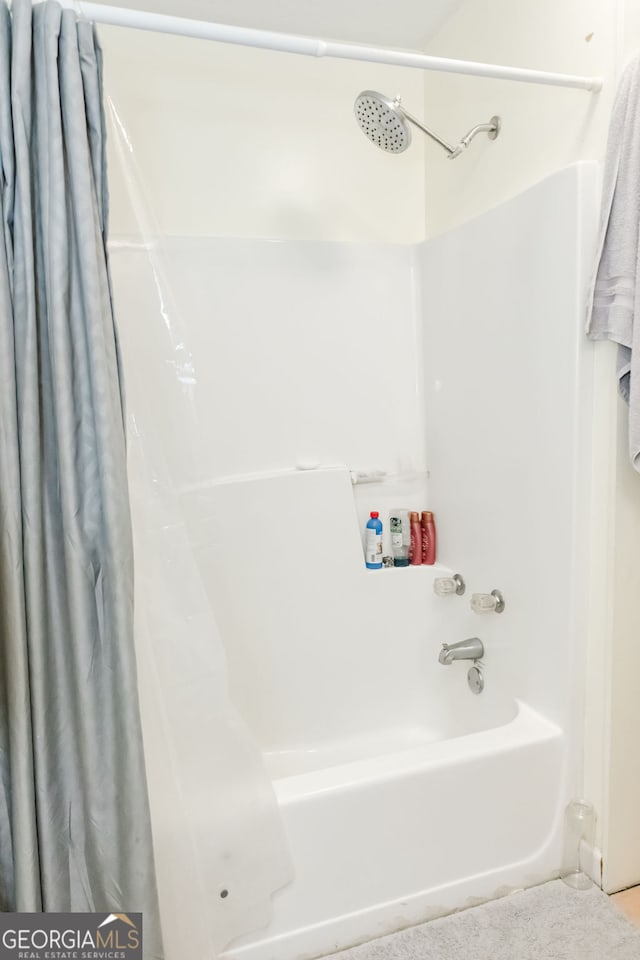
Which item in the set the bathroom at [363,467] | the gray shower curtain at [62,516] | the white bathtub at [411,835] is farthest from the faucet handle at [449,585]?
the gray shower curtain at [62,516]

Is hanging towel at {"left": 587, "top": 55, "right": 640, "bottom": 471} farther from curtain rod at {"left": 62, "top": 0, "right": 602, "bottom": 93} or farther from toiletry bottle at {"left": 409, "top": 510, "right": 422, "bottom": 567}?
toiletry bottle at {"left": 409, "top": 510, "right": 422, "bottom": 567}

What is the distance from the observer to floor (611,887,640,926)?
1466 millimetres

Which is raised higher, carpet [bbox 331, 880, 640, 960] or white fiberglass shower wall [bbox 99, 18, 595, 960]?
white fiberglass shower wall [bbox 99, 18, 595, 960]

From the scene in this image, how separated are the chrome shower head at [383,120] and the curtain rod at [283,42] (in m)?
0.14

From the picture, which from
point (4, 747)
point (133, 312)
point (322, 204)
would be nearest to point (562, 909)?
point (4, 747)

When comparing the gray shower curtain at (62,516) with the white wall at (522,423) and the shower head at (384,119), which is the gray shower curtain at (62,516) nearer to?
the shower head at (384,119)

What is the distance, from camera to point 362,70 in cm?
216

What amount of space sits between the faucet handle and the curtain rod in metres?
1.27

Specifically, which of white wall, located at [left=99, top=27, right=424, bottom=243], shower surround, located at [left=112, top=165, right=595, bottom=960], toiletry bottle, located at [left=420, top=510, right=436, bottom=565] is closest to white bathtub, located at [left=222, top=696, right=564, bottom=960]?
shower surround, located at [left=112, top=165, right=595, bottom=960]

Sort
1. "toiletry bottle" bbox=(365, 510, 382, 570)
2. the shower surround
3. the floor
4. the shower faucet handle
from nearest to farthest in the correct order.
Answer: the shower surround < the floor < the shower faucet handle < "toiletry bottle" bbox=(365, 510, 382, 570)

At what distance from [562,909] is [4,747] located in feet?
4.06

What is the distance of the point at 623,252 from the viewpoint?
134cm

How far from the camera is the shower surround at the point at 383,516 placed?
1.35 metres

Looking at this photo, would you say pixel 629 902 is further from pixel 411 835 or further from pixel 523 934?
pixel 411 835
